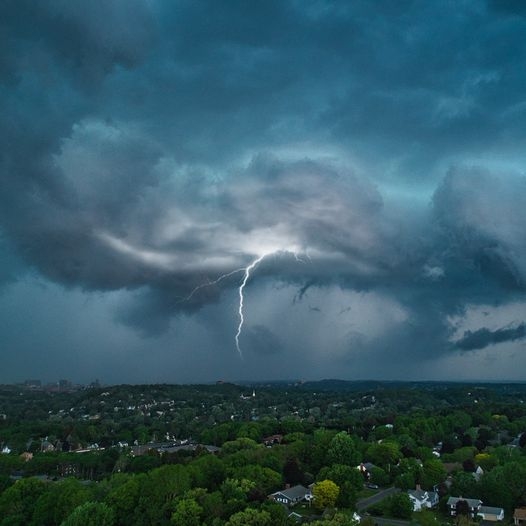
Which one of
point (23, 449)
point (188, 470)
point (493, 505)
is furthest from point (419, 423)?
point (23, 449)

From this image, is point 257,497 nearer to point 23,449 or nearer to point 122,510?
point 122,510

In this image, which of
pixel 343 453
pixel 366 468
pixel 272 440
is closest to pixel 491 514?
pixel 343 453

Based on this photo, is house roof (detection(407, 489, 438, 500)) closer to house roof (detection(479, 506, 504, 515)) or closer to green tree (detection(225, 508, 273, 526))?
house roof (detection(479, 506, 504, 515))

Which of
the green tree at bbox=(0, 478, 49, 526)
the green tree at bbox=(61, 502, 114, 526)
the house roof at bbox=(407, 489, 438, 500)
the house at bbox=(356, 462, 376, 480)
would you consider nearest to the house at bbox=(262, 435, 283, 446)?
the house at bbox=(356, 462, 376, 480)

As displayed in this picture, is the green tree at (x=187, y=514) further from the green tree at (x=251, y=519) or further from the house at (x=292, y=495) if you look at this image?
the house at (x=292, y=495)

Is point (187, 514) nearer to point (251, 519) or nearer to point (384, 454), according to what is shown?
point (251, 519)
